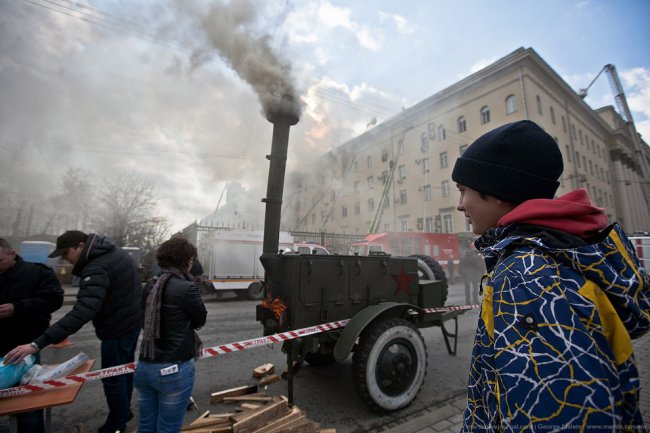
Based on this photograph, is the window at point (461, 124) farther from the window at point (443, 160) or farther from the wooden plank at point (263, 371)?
the wooden plank at point (263, 371)

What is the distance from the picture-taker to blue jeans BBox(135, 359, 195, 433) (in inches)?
87.7

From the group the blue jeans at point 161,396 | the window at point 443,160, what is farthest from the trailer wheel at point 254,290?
the window at point 443,160

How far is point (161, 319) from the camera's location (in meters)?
2.30

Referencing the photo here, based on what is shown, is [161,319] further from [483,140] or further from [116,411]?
[483,140]

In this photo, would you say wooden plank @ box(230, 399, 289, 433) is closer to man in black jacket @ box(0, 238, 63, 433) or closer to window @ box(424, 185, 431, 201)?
man in black jacket @ box(0, 238, 63, 433)

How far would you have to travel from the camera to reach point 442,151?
93.8 ft

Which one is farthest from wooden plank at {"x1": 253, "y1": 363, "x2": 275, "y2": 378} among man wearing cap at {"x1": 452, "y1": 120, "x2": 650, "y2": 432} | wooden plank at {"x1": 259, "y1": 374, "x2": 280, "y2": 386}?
man wearing cap at {"x1": 452, "y1": 120, "x2": 650, "y2": 432}

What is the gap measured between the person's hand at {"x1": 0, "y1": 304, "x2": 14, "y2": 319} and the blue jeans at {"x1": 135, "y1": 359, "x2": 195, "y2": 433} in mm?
1480

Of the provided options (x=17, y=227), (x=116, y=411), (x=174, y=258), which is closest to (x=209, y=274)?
(x=116, y=411)

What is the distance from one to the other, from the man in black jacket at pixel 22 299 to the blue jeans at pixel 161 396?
1146 mm

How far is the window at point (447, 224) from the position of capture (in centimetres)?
2758

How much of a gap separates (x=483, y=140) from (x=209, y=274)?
41.4 feet

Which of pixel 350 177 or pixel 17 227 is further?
pixel 350 177

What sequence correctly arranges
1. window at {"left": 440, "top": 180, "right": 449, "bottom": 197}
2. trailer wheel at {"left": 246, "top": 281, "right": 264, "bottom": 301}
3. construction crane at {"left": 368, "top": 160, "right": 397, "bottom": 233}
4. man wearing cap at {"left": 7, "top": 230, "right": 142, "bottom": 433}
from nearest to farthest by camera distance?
man wearing cap at {"left": 7, "top": 230, "right": 142, "bottom": 433}, trailer wheel at {"left": 246, "top": 281, "right": 264, "bottom": 301}, window at {"left": 440, "top": 180, "right": 449, "bottom": 197}, construction crane at {"left": 368, "top": 160, "right": 397, "bottom": 233}
